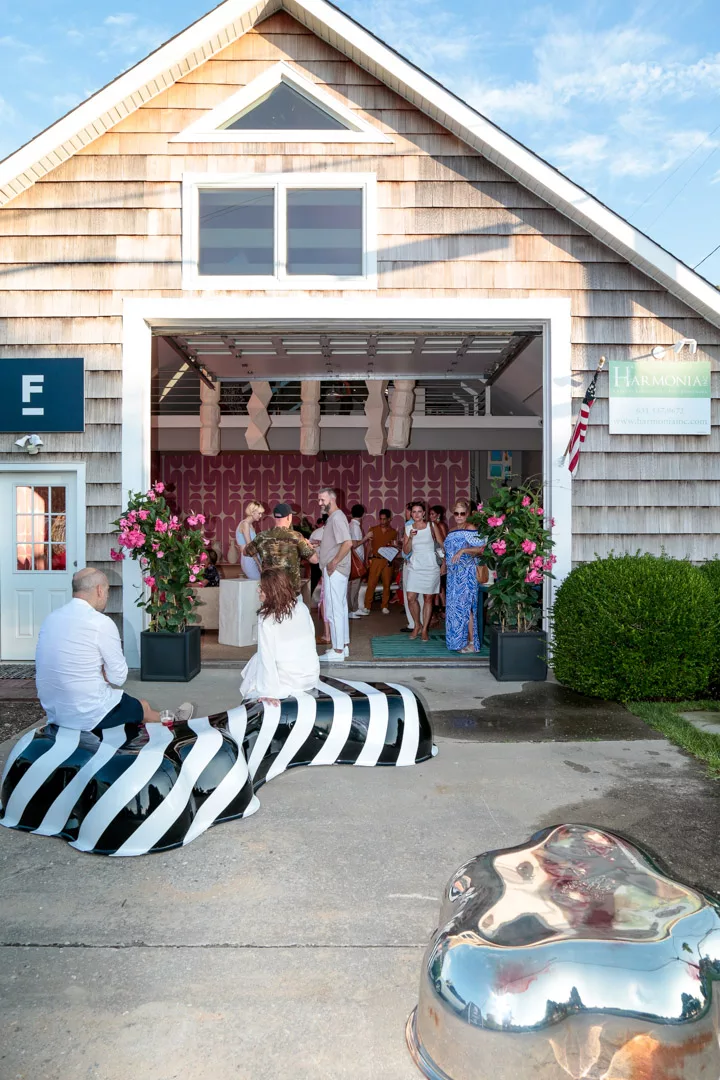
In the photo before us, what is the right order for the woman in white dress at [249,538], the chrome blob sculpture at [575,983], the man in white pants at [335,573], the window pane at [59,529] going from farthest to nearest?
the woman in white dress at [249,538] < the man in white pants at [335,573] < the window pane at [59,529] < the chrome blob sculpture at [575,983]

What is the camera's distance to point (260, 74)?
793 centimetres

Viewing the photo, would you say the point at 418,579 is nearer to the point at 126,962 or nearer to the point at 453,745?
the point at 453,745

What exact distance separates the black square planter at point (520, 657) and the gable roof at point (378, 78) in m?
3.64

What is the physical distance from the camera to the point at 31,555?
27.6 ft

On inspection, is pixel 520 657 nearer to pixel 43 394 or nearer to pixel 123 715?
pixel 123 715

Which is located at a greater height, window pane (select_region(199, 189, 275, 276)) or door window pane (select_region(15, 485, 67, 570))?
window pane (select_region(199, 189, 275, 276))

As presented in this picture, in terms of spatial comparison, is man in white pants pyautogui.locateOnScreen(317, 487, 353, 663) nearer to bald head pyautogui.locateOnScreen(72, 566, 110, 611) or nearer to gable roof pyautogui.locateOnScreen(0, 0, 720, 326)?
gable roof pyautogui.locateOnScreen(0, 0, 720, 326)

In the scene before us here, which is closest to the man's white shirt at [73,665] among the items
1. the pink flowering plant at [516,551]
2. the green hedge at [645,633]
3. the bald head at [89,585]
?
the bald head at [89,585]

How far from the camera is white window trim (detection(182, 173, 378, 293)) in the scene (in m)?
8.04

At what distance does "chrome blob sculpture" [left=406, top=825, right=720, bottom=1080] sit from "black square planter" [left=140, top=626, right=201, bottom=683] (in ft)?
18.4

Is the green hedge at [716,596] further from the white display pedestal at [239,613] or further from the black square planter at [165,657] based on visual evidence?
the white display pedestal at [239,613]

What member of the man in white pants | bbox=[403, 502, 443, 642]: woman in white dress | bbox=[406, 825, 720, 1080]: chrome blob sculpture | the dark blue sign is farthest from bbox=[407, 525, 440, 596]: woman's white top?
bbox=[406, 825, 720, 1080]: chrome blob sculpture

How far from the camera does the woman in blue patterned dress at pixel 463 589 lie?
943 cm

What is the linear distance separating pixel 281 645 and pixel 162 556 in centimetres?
307
